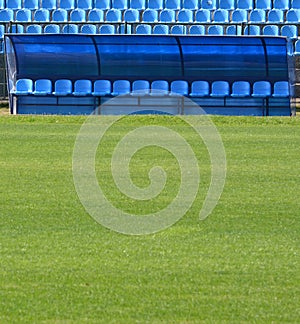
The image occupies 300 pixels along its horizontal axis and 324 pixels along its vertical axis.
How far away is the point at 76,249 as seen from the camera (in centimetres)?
864

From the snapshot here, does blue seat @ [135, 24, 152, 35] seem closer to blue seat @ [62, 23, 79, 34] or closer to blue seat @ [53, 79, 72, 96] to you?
blue seat @ [62, 23, 79, 34]

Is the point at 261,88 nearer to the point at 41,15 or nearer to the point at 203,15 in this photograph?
the point at 203,15

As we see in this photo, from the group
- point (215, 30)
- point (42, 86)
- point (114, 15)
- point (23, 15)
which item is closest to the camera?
point (42, 86)

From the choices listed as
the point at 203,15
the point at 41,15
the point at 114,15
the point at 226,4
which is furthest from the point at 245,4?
the point at 41,15

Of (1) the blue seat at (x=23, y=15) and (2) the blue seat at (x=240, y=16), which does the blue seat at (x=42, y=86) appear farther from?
(2) the blue seat at (x=240, y=16)

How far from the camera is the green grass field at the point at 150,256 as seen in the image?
6930mm

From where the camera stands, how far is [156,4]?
30453 mm

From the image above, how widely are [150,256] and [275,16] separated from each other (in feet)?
71.5

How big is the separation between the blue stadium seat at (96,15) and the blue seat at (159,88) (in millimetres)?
5442

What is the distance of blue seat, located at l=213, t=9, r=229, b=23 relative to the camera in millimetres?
29308

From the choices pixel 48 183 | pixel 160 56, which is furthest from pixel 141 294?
pixel 160 56

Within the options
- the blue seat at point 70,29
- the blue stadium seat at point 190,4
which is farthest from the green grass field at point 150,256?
the blue stadium seat at point 190,4

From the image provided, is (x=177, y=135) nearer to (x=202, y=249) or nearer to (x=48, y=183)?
(x=48, y=183)

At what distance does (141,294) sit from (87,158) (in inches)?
304
